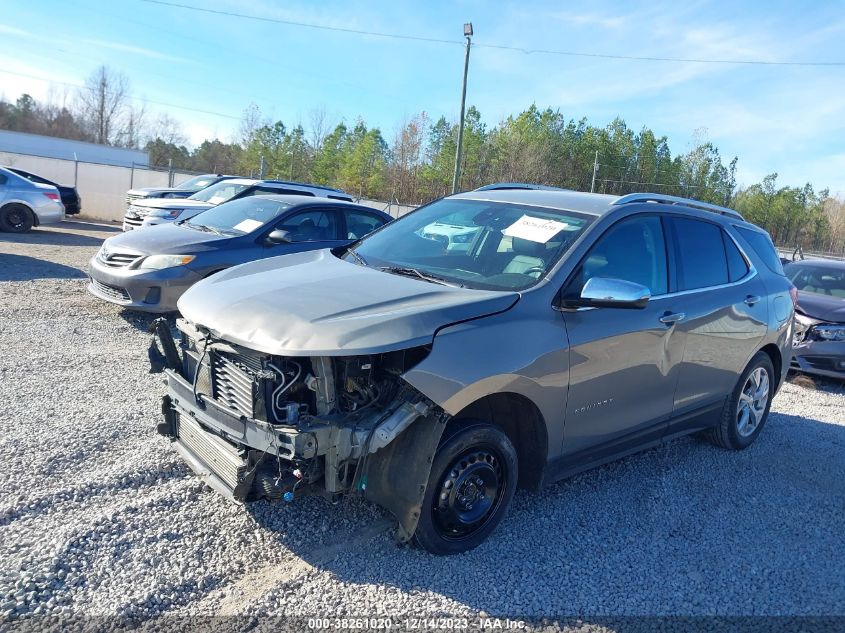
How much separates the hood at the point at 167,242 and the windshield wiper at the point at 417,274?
411 centimetres

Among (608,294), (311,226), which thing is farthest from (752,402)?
(311,226)

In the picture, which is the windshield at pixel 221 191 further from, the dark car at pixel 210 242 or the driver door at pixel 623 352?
the driver door at pixel 623 352

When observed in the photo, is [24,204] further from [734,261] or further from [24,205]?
[734,261]

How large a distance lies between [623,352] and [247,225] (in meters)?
5.53

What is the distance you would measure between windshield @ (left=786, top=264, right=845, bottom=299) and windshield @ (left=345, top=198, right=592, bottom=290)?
6.94m

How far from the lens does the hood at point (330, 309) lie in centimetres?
293

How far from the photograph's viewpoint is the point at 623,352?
3.93 meters

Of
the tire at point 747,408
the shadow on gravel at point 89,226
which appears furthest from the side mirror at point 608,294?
the shadow on gravel at point 89,226

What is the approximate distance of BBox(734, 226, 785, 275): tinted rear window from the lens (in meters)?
5.53

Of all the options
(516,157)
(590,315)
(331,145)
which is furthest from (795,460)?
(331,145)

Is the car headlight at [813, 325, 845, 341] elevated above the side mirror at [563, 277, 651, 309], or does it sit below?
below

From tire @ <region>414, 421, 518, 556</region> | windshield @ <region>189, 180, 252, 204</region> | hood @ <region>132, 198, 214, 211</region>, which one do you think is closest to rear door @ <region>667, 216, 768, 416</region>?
tire @ <region>414, 421, 518, 556</region>

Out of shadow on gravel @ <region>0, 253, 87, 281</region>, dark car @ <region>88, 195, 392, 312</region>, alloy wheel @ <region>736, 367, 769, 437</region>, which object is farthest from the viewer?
shadow on gravel @ <region>0, 253, 87, 281</region>

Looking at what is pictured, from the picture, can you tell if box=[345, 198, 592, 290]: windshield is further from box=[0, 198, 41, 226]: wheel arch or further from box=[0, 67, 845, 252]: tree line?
box=[0, 67, 845, 252]: tree line
